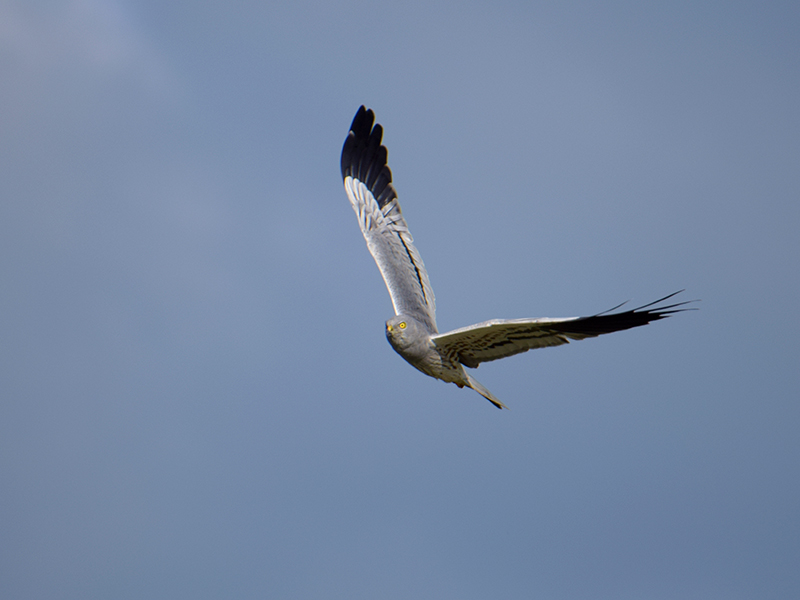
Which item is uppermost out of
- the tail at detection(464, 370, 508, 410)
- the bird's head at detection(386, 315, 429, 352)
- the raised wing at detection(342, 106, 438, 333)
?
the raised wing at detection(342, 106, 438, 333)

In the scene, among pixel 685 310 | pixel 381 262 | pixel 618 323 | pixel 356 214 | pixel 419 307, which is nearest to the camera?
pixel 685 310

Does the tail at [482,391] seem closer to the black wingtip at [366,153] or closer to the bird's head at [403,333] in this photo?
the bird's head at [403,333]

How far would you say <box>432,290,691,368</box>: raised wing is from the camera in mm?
6629

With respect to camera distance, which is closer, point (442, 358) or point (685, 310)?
point (685, 310)

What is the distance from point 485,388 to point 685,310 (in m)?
2.77

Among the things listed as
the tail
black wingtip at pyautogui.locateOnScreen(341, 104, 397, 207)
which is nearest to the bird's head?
the tail

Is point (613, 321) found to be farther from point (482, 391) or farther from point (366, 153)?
point (366, 153)

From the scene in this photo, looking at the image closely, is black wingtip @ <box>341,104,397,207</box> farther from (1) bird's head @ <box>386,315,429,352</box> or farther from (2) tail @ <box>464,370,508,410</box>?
(2) tail @ <box>464,370,508,410</box>

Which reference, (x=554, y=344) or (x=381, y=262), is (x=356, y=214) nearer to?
(x=381, y=262)

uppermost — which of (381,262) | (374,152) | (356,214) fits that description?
(374,152)

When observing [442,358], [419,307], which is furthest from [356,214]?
[442,358]

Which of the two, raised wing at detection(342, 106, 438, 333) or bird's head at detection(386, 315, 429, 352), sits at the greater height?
raised wing at detection(342, 106, 438, 333)

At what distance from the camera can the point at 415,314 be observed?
8.88 metres

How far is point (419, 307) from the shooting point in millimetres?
9102
